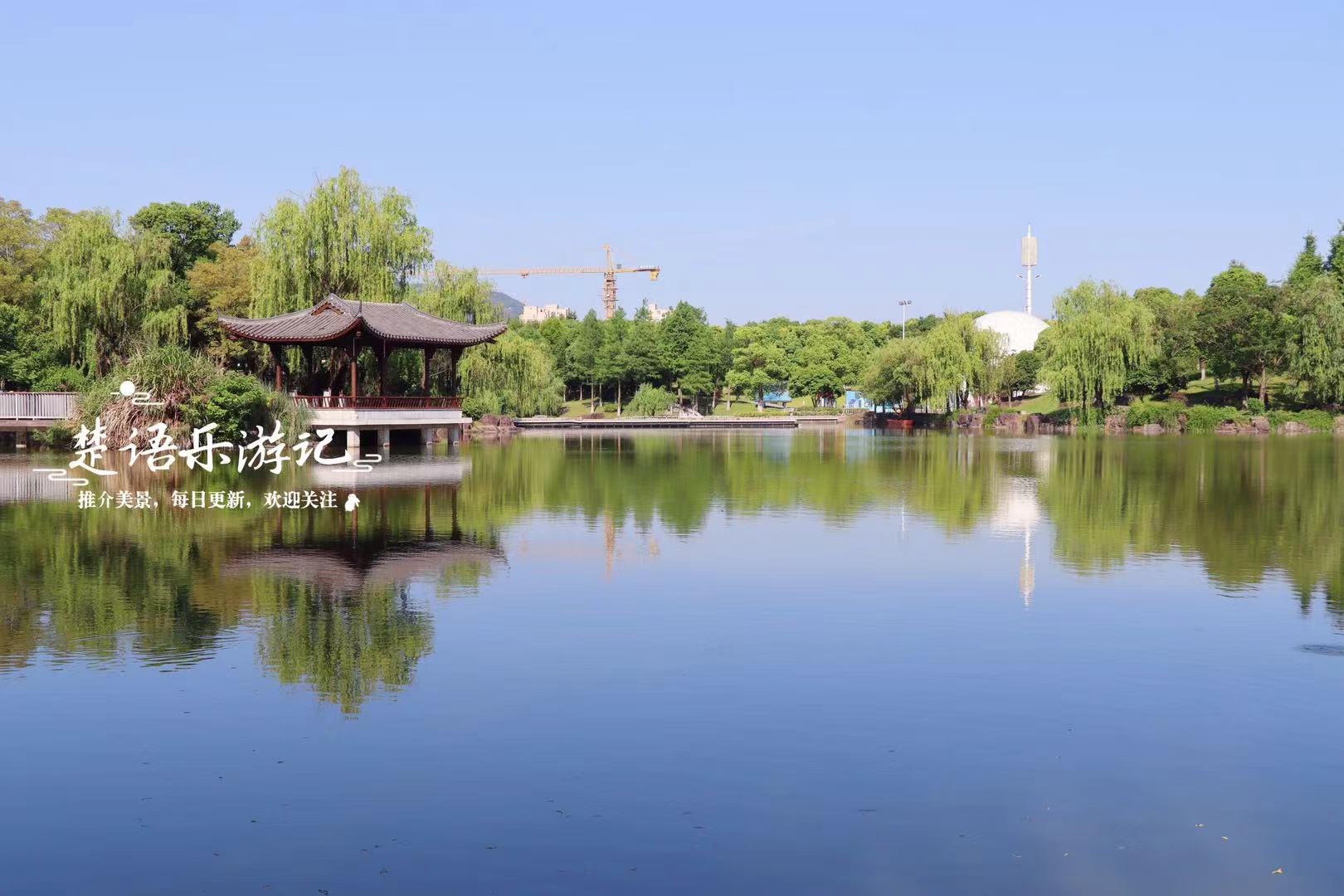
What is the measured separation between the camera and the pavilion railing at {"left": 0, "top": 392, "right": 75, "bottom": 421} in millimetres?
33031

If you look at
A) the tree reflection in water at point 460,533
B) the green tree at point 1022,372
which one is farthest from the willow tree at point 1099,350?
the tree reflection in water at point 460,533

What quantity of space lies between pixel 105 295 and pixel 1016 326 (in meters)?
67.4

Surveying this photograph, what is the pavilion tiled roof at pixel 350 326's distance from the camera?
33.2 m

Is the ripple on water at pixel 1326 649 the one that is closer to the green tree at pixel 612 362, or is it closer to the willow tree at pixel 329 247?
the willow tree at pixel 329 247

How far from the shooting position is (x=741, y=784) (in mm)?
5973

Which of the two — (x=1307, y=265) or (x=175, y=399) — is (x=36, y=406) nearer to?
(x=175, y=399)

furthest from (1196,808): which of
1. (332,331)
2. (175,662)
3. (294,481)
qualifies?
(332,331)

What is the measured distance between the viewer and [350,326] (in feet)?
106

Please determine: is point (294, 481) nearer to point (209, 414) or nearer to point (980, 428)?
point (209, 414)

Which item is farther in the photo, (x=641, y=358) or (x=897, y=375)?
(x=641, y=358)

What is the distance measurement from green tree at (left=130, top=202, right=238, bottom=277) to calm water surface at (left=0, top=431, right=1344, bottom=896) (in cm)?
3255

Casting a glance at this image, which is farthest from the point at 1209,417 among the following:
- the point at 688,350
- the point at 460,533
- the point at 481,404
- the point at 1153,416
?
the point at 460,533

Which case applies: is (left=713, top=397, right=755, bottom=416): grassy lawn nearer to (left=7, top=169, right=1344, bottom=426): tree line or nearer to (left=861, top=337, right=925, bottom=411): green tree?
(left=7, top=169, right=1344, bottom=426): tree line

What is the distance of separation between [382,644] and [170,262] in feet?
117
